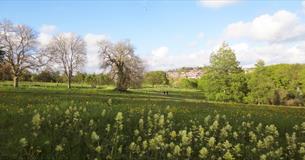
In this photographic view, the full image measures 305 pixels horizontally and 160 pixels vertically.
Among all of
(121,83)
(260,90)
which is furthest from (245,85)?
(121,83)

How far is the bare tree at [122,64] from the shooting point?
8706 cm

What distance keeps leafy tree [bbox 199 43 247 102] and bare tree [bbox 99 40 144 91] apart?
18.2m

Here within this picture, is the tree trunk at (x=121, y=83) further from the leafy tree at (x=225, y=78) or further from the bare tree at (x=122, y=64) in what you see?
the leafy tree at (x=225, y=78)

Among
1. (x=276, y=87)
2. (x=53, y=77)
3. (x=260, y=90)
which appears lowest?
(x=260, y=90)

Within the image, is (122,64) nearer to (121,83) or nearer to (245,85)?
(121,83)

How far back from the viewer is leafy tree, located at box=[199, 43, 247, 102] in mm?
73000

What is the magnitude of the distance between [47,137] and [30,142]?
1.91 ft

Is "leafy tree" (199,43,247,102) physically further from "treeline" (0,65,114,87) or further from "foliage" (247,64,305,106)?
"treeline" (0,65,114,87)

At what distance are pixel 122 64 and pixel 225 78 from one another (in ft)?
86.1

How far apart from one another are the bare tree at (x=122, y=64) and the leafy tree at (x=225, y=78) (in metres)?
18.2

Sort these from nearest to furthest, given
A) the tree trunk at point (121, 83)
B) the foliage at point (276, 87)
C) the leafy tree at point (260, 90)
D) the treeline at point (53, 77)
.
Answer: the leafy tree at point (260, 90)
the foliage at point (276, 87)
the treeline at point (53, 77)
the tree trunk at point (121, 83)

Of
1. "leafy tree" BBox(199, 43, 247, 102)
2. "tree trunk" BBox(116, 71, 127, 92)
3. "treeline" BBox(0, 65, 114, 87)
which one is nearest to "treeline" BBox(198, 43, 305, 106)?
"leafy tree" BBox(199, 43, 247, 102)

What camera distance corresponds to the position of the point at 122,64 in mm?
87688

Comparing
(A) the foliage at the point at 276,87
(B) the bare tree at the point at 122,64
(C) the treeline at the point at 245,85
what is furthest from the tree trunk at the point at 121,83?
(A) the foliage at the point at 276,87
